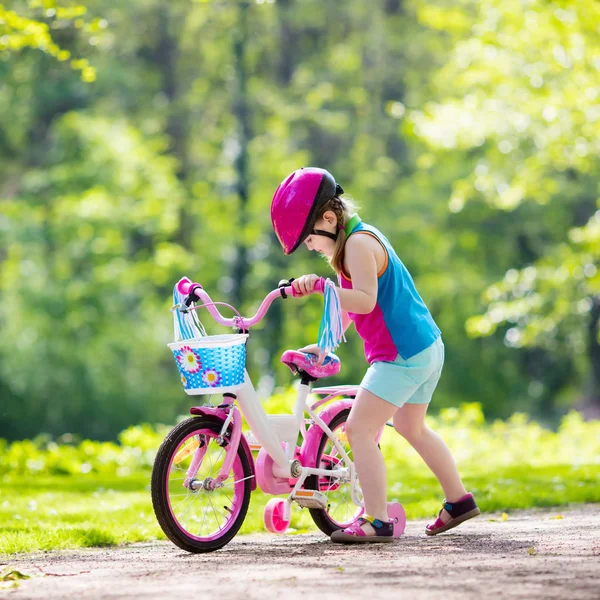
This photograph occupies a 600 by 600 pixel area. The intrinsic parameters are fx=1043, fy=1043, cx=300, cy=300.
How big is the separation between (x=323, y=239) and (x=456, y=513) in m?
1.49

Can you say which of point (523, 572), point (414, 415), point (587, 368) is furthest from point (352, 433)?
point (587, 368)

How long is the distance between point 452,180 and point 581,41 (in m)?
10.5

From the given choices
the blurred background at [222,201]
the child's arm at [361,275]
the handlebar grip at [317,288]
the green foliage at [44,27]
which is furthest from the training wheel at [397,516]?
the blurred background at [222,201]

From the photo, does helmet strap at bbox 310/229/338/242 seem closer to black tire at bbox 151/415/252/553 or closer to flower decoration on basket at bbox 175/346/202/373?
flower decoration on basket at bbox 175/346/202/373

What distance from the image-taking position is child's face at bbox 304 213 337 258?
4.72 meters

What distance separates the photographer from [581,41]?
481 inches

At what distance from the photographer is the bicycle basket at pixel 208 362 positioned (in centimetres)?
438

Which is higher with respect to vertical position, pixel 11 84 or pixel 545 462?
pixel 11 84

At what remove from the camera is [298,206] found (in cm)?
465

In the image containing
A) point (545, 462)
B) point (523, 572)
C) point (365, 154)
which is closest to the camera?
point (523, 572)

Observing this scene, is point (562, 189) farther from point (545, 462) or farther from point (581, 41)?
point (545, 462)

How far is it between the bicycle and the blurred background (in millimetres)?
14269

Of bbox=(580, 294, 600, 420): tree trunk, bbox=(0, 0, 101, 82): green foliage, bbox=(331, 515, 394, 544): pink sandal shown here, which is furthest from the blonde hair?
bbox=(580, 294, 600, 420): tree trunk

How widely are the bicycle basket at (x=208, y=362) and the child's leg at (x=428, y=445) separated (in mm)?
955
